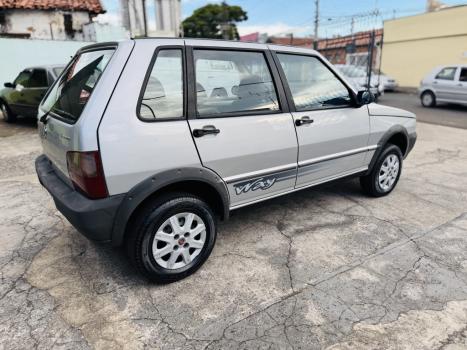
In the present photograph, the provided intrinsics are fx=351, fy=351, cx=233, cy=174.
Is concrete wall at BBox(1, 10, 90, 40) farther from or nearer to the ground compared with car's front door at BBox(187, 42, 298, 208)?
farther from the ground

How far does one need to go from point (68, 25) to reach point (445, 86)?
48.9 feet

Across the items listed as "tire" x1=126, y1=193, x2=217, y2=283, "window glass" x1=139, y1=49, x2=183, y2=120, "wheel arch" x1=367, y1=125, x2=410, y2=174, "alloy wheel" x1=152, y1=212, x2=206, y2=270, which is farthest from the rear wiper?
"wheel arch" x1=367, y1=125, x2=410, y2=174

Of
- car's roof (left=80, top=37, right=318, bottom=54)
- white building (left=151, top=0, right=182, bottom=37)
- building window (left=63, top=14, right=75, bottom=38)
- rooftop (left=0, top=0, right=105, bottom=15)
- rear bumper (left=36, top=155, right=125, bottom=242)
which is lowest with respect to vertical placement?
rear bumper (left=36, top=155, right=125, bottom=242)

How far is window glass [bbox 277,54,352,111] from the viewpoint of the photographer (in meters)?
3.19

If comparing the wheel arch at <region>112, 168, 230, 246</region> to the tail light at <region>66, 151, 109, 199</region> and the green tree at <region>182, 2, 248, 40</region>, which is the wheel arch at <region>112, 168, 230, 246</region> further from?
the green tree at <region>182, 2, 248, 40</region>

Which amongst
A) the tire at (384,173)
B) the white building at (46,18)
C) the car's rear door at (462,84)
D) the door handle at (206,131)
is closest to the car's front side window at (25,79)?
the white building at (46,18)

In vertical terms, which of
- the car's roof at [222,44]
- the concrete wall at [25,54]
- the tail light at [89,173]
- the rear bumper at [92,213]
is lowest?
the rear bumper at [92,213]

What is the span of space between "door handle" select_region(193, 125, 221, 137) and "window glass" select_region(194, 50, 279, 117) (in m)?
0.10

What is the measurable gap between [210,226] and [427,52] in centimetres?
2124

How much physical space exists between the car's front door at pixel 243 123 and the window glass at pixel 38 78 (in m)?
6.79

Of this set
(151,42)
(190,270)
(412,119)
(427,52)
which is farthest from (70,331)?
(427,52)

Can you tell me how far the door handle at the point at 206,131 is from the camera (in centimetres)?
253

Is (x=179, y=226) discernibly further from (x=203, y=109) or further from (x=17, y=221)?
(x=17, y=221)

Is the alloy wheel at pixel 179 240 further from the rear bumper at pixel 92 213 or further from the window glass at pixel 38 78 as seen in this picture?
the window glass at pixel 38 78
